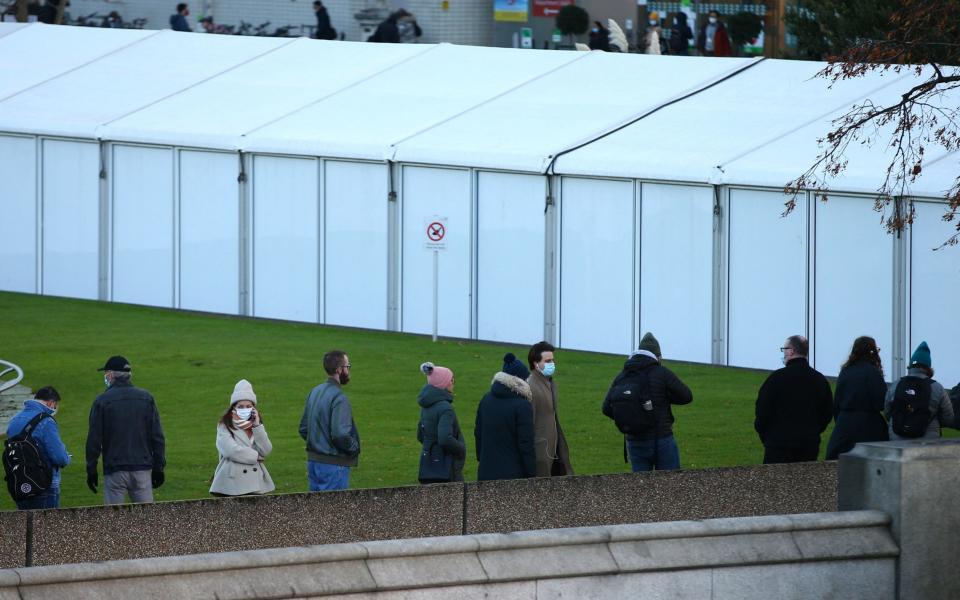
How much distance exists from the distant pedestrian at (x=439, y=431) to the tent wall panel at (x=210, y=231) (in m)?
16.0

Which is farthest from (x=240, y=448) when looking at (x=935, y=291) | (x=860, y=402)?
(x=935, y=291)

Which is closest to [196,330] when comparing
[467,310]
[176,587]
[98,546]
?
[467,310]

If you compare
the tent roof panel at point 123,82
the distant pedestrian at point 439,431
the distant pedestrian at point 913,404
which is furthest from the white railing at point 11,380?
the distant pedestrian at point 913,404

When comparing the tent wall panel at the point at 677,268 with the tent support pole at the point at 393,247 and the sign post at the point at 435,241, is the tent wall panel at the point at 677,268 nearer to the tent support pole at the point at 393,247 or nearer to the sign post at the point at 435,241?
the sign post at the point at 435,241

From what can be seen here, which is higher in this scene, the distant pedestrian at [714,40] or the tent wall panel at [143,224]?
the distant pedestrian at [714,40]

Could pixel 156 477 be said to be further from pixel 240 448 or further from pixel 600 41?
pixel 600 41

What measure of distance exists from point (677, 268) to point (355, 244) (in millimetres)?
5487

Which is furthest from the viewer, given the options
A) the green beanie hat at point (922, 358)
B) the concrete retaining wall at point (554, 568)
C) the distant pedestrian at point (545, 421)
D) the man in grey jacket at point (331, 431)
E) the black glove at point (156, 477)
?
the green beanie hat at point (922, 358)

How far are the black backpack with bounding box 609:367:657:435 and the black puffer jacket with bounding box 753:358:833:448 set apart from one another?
84 centimetres

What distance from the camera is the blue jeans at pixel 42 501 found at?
12922 mm

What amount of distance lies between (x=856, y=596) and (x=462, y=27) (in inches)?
1667

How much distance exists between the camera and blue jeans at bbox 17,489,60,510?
42.4 ft

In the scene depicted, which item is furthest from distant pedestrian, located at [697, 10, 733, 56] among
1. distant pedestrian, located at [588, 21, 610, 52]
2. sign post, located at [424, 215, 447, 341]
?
sign post, located at [424, 215, 447, 341]

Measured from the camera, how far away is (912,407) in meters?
13.9
